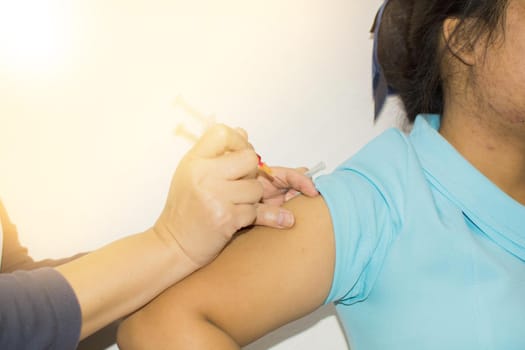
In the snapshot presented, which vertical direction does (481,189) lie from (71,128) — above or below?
below

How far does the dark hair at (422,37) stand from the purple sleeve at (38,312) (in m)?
0.73

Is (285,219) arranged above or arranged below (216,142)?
below

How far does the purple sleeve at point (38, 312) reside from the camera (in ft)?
2.13

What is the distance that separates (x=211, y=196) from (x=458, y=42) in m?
0.50

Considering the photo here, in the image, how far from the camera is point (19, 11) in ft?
2.83

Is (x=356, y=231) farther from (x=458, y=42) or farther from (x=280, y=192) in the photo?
(x=458, y=42)

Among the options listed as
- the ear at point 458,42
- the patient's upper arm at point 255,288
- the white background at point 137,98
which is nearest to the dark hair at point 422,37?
the ear at point 458,42

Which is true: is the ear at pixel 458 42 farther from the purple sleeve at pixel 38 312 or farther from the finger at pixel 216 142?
the purple sleeve at pixel 38 312

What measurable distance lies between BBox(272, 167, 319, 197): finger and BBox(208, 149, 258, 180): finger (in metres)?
0.11

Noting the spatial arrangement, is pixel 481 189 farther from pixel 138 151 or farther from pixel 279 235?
pixel 138 151

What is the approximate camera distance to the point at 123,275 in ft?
2.46

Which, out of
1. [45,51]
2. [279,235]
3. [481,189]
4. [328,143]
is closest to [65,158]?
[45,51]

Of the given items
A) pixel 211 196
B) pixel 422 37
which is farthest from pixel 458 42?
pixel 211 196

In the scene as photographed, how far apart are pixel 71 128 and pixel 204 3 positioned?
1.13ft
